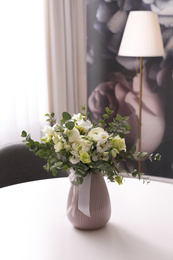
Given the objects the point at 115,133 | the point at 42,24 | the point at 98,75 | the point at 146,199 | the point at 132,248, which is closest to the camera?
the point at 132,248

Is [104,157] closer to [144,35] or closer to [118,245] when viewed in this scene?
[118,245]

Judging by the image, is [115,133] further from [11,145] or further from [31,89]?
[31,89]

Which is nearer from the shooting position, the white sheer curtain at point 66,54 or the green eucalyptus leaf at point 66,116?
the green eucalyptus leaf at point 66,116

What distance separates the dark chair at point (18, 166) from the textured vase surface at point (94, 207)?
2.76ft

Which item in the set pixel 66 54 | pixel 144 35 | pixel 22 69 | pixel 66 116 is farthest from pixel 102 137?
pixel 66 54

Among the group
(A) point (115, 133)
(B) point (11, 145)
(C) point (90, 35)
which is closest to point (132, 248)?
(A) point (115, 133)

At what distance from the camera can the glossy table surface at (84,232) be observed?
4.54 feet

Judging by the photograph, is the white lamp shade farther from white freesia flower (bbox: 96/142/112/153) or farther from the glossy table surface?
white freesia flower (bbox: 96/142/112/153)

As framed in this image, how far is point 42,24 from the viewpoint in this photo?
3.30 metres

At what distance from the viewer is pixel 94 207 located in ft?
4.86

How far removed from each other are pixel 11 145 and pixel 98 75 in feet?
5.84

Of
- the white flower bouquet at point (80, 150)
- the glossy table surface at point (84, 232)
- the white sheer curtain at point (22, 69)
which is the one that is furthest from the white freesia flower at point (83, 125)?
the white sheer curtain at point (22, 69)

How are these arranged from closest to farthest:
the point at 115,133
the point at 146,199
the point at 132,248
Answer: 1. the point at 132,248
2. the point at 115,133
3. the point at 146,199

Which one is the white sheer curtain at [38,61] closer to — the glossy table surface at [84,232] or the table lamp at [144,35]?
the table lamp at [144,35]
